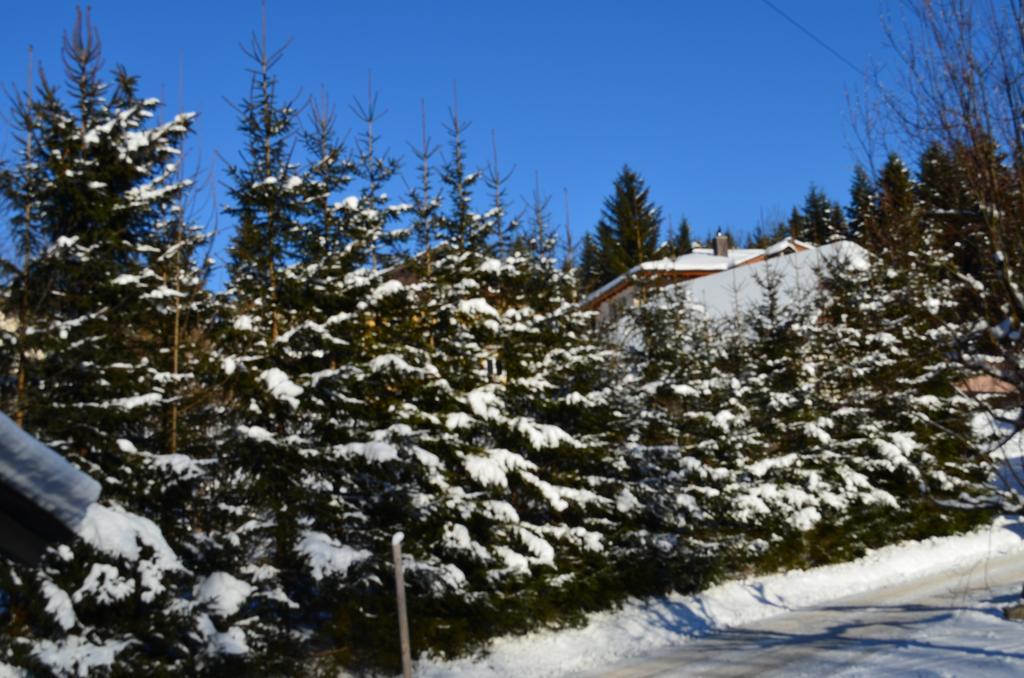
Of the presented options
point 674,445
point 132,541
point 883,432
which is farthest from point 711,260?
point 132,541

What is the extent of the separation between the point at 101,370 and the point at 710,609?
429 inches

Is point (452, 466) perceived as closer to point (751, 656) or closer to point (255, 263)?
point (255, 263)

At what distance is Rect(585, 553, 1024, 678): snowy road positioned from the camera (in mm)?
9102

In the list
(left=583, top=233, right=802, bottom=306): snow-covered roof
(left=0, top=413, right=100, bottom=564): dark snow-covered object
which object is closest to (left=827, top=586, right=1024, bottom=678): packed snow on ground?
(left=0, top=413, right=100, bottom=564): dark snow-covered object

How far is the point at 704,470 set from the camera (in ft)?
51.8

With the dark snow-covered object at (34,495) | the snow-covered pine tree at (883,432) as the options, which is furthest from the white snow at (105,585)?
the snow-covered pine tree at (883,432)

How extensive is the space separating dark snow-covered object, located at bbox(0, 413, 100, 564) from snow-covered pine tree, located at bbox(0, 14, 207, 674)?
455 cm

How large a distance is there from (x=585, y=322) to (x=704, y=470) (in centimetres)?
385

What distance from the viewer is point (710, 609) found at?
47.9ft

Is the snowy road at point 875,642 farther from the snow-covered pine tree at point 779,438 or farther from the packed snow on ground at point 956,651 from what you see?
the snow-covered pine tree at point 779,438

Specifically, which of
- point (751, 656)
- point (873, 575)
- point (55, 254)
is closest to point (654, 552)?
point (751, 656)

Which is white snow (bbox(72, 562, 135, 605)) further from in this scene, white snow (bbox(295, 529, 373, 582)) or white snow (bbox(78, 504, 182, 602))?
white snow (bbox(295, 529, 373, 582))

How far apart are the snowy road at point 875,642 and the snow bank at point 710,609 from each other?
54 centimetres

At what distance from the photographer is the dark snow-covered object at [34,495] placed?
9.73 ft
